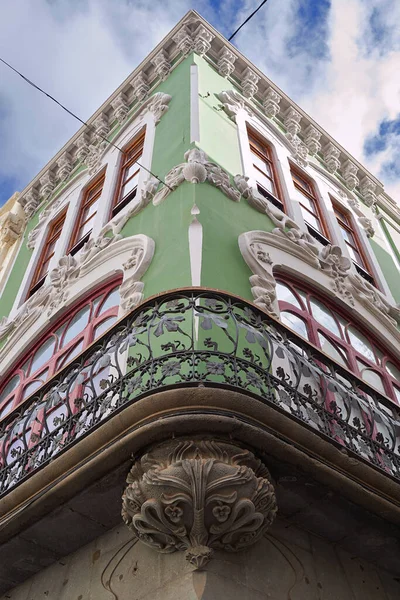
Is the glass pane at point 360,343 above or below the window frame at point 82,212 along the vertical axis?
below

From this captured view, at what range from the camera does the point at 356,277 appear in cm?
914

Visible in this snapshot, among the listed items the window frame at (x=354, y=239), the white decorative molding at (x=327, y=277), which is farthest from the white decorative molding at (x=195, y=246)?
the window frame at (x=354, y=239)

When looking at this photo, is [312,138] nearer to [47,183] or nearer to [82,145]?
[82,145]

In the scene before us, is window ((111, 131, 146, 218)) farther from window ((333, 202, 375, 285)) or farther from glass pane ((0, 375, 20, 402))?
window ((333, 202, 375, 285))

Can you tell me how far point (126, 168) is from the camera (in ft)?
36.5

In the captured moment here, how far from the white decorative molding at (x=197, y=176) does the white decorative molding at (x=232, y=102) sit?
2653mm

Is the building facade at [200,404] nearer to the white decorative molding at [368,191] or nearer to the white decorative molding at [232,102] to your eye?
the white decorative molding at [232,102]

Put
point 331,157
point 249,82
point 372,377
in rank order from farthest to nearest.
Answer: point 331,157 < point 249,82 < point 372,377

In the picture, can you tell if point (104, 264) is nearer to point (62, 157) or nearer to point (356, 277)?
point (356, 277)

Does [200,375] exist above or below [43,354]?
below

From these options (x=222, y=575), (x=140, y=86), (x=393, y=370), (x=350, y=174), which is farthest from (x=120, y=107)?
(x=222, y=575)

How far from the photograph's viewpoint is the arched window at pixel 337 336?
24.4 ft

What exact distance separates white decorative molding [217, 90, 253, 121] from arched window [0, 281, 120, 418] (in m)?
4.35

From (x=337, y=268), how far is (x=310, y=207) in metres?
2.63
